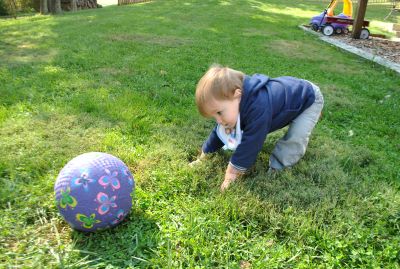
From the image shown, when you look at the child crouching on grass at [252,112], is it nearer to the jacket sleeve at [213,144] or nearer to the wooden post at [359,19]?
the jacket sleeve at [213,144]

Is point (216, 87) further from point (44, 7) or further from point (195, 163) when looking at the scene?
point (44, 7)

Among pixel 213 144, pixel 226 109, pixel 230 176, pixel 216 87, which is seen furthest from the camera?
pixel 213 144

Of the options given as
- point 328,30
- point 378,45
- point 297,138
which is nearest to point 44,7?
point 328,30

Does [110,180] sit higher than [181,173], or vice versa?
[110,180]

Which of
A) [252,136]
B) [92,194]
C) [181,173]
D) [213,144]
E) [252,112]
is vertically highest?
[252,112]

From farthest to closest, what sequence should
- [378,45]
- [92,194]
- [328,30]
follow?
[328,30]
[378,45]
[92,194]

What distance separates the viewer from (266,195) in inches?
116

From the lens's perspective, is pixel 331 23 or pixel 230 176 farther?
pixel 331 23

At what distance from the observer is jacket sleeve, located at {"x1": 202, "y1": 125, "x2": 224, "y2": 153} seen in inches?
133

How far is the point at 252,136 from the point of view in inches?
114

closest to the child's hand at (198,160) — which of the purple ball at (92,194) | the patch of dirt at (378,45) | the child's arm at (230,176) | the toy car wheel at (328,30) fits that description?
the child's arm at (230,176)

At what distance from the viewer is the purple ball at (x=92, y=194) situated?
234cm

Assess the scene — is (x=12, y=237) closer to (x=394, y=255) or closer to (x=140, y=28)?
(x=394, y=255)

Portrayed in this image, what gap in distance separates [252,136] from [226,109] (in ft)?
1.01
